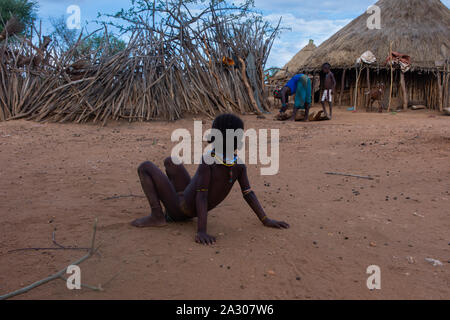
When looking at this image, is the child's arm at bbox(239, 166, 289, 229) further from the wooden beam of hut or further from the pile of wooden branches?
the wooden beam of hut

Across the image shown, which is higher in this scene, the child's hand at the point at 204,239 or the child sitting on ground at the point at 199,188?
the child sitting on ground at the point at 199,188

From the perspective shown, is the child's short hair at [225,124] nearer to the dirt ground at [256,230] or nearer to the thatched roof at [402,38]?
the dirt ground at [256,230]

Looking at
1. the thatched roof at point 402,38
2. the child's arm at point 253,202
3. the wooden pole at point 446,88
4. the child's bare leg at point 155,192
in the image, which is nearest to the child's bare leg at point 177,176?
the child's bare leg at point 155,192

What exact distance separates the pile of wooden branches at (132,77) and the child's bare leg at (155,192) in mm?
4951

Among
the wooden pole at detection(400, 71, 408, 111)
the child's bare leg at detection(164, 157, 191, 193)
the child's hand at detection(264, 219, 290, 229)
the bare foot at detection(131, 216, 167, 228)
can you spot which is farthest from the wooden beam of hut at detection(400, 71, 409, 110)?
the bare foot at detection(131, 216, 167, 228)

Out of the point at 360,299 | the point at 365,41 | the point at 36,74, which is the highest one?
the point at 365,41

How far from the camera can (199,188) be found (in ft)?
7.49

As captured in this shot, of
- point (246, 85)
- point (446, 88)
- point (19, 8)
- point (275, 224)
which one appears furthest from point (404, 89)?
point (19, 8)

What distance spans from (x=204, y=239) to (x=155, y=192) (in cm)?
52

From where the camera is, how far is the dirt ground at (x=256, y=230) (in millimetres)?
1695

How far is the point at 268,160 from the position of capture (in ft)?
→ 15.0

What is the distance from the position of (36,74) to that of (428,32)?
492 inches

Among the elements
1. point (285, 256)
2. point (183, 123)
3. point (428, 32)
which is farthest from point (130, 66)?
point (428, 32)

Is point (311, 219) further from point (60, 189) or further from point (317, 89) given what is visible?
point (317, 89)
